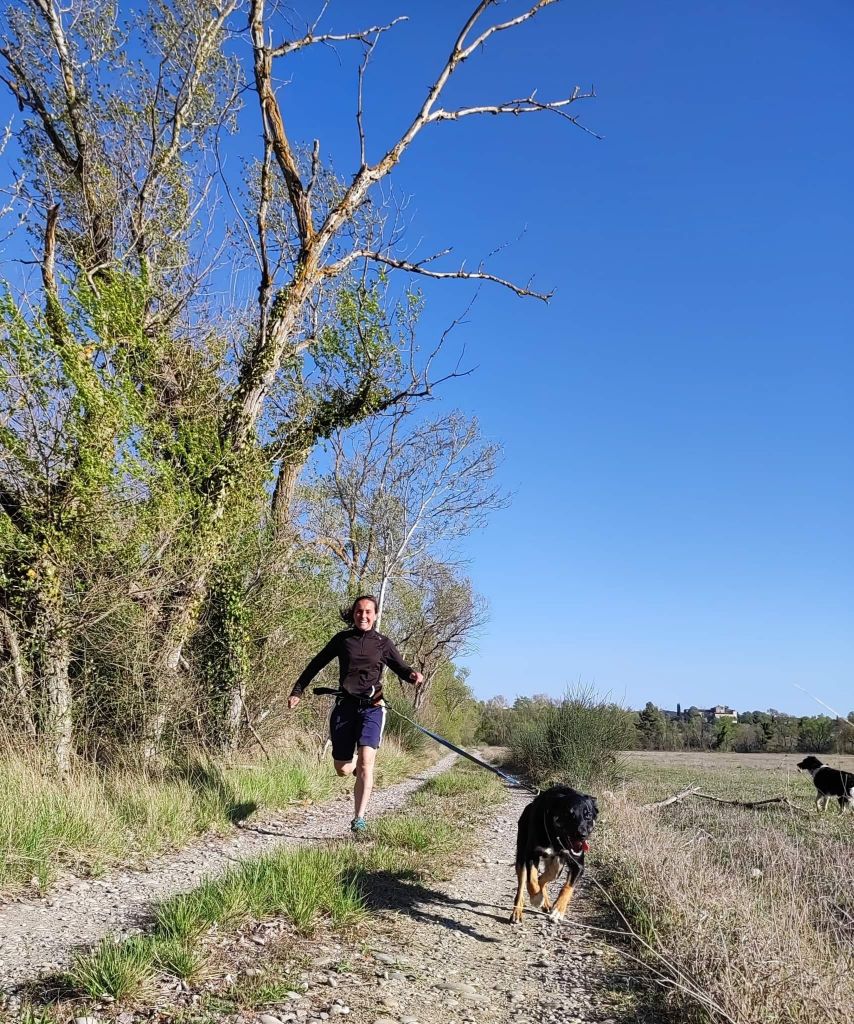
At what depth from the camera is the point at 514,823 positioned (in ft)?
30.7

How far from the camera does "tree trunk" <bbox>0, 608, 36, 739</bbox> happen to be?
7.11 metres

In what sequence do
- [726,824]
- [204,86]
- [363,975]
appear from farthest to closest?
[204,86] → [726,824] → [363,975]

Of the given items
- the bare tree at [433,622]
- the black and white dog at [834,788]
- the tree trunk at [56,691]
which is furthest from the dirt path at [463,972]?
the bare tree at [433,622]

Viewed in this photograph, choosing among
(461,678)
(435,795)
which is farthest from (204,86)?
(461,678)

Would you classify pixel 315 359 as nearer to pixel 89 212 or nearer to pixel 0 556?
pixel 89 212

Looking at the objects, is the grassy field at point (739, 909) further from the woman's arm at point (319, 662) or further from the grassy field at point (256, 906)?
the woman's arm at point (319, 662)

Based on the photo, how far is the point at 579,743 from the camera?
14766mm

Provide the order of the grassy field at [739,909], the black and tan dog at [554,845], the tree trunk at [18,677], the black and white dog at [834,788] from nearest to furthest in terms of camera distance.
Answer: the grassy field at [739,909], the black and tan dog at [554,845], the tree trunk at [18,677], the black and white dog at [834,788]

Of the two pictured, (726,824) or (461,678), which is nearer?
(726,824)

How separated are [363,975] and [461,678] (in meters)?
46.0

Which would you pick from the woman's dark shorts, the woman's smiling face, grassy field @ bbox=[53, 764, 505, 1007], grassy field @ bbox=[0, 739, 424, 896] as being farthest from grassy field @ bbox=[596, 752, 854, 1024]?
grassy field @ bbox=[0, 739, 424, 896]

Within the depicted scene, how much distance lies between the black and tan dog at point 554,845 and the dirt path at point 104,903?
207 centimetres

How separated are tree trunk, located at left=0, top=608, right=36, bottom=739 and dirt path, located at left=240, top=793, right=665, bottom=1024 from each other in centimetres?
A: 420

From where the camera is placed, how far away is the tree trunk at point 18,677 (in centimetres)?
711
